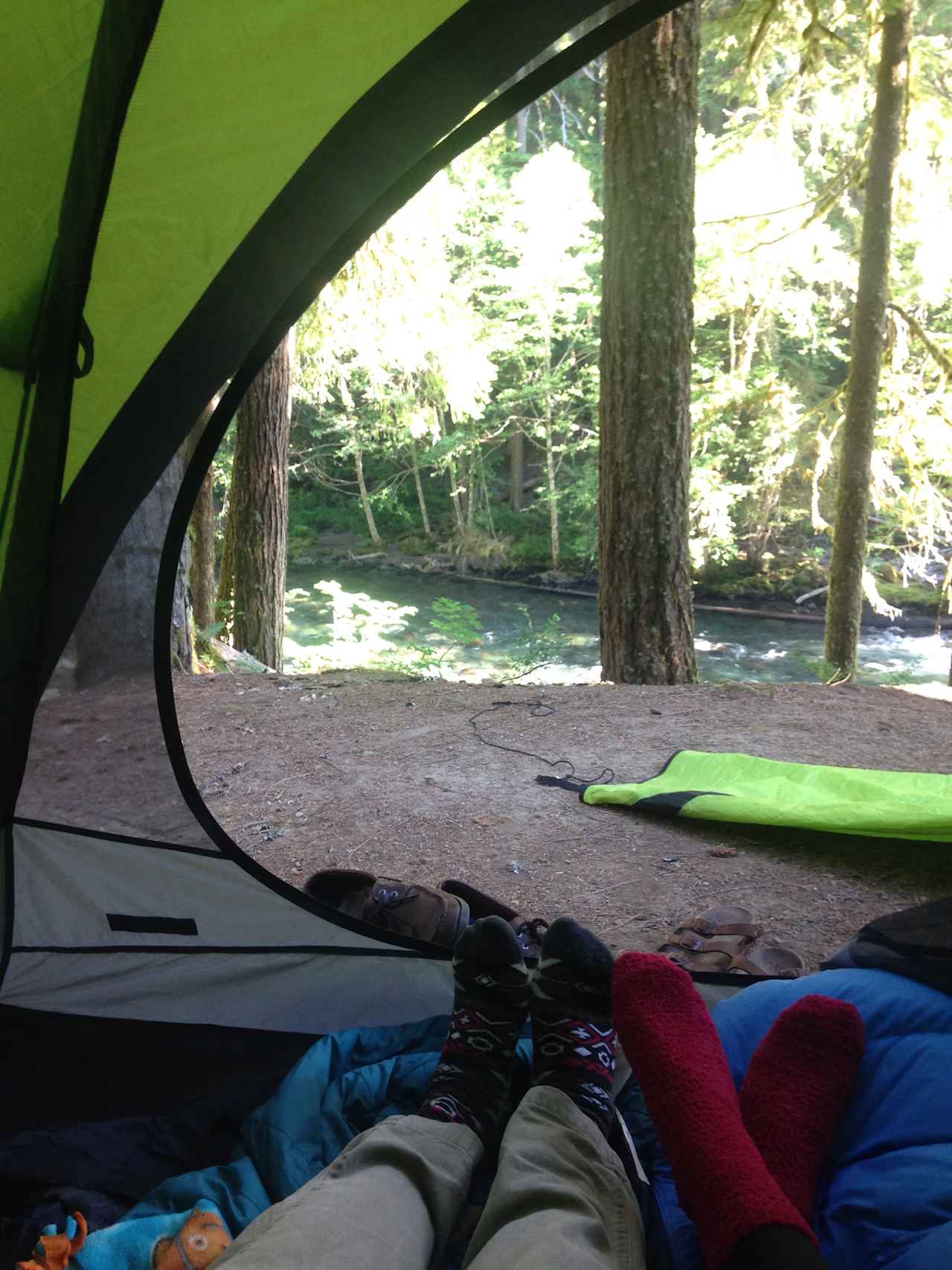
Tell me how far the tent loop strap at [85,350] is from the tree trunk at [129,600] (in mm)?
204

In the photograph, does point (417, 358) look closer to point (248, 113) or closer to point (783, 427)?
point (248, 113)

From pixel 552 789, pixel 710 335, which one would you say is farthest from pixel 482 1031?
pixel 710 335

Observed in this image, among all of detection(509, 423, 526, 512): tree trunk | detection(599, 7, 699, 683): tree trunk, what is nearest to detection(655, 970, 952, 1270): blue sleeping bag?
detection(599, 7, 699, 683): tree trunk

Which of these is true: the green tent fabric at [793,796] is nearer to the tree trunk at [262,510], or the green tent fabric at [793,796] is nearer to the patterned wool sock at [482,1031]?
the patterned wool sock at [482,1031]

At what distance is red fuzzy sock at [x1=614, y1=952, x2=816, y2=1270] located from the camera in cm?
99

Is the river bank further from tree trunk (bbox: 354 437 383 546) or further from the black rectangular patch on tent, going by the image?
the black rectangular patch on tent

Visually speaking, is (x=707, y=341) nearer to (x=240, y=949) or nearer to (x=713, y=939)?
(x=713, y=939)

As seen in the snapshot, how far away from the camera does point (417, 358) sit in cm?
702

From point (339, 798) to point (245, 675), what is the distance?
58.3 inches

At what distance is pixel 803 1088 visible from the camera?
3.97 ft

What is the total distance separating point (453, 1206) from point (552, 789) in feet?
5.70

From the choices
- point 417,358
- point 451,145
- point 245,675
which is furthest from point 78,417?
point 417,358

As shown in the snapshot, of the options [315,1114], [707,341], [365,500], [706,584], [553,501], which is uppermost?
[707,341]

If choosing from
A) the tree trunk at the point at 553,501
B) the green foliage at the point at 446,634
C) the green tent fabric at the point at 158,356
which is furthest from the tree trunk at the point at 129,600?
the tree trunk at the point at 553,501
